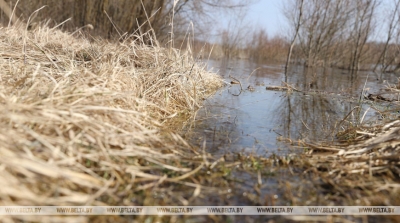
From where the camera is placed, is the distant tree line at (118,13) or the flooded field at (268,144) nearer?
the flooded field at (268,144)

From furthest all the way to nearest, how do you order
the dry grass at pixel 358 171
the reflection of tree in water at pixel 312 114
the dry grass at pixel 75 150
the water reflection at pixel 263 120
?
the reflection of tree in water at pixel 312 114 → the water reflection at pixel 263 120 → the dry grass at pixel 358 171 → the dry grass at pixel 75 150

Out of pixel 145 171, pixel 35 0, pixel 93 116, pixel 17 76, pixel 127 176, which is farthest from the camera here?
pixel 35 0

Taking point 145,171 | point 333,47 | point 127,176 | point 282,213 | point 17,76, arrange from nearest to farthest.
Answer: point 282,213
point 127,176
point 145,171
point 17,76
point 333,47

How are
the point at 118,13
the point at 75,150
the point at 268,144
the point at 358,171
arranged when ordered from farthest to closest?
the point at 118,13 → the point at 268,144 → the point at 358,171 → the point at 75,150

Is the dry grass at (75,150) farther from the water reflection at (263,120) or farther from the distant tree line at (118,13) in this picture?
the distant tree line at (118,13)

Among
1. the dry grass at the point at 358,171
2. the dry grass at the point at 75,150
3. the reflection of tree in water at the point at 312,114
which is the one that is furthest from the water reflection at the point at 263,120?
the dry grass at the point at 75,150

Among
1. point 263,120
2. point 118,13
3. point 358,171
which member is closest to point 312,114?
point 263,120

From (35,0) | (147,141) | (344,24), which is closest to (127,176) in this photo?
(147,141)

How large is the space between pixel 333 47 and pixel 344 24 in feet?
5.19

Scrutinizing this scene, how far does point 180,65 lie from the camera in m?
→ 3.22

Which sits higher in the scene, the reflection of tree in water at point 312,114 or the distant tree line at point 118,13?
the distant tree line at point 118,13

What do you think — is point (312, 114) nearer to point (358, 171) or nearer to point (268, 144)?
point (268, 144)

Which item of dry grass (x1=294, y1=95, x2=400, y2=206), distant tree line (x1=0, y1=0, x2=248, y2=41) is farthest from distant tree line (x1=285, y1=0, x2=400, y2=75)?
dry grass (x1=294, y1=95, x2=400, y2=206)

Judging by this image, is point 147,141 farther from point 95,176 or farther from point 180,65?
point 180,65
